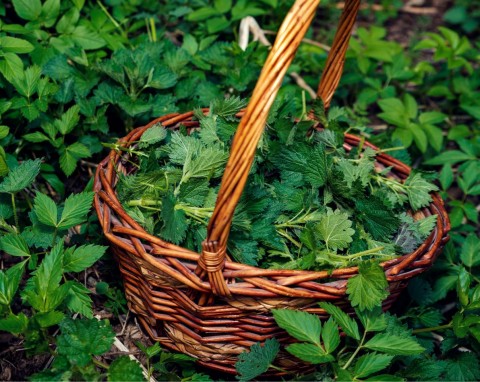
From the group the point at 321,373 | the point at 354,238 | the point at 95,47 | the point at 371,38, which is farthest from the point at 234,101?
the point at 371,38

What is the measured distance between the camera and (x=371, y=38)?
94.7 inches

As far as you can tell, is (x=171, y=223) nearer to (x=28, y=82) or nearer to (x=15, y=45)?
(x=28, y=82)

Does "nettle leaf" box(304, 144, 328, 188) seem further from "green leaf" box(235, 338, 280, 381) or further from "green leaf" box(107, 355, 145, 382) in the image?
"green leaf" box(107, 355, 145, 382)

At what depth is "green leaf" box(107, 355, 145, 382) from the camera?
121 centimetres

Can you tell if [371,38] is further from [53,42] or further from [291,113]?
[53,42]

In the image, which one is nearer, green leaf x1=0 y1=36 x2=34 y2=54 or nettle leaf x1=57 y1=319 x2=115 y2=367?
nettle leaf x1=57 y1=319 x2=115 y2=367

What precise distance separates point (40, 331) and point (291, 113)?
897 millimetres

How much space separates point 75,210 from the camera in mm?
1446

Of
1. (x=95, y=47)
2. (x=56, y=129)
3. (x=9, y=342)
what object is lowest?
(x=9, y=342)

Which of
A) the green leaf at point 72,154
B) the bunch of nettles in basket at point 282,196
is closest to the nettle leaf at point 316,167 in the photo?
the bunch of nettles in basket at point 282,196

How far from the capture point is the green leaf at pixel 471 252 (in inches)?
68.1

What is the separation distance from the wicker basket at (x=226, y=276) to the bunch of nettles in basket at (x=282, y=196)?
62mm

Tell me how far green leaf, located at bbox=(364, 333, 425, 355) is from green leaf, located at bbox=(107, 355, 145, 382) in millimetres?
506

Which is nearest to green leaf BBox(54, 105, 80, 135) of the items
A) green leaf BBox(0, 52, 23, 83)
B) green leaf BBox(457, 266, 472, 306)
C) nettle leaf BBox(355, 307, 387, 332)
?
green leaf BBox(0, 52, 23, 83)
